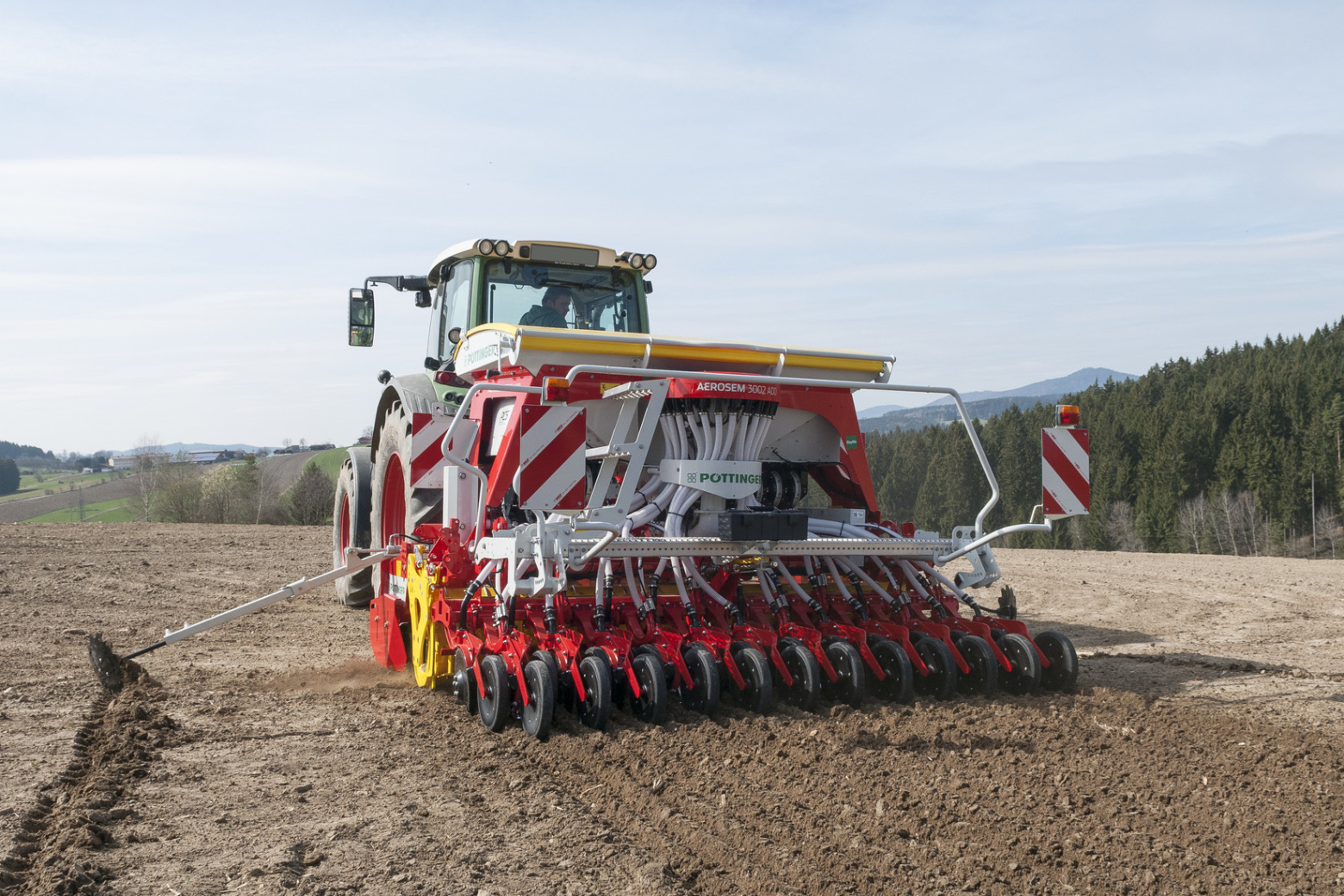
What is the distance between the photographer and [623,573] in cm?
537

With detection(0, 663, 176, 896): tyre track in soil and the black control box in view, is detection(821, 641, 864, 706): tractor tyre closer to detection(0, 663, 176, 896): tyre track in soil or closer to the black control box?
the black control box

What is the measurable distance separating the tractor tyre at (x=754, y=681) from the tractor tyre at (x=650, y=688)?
0.41m

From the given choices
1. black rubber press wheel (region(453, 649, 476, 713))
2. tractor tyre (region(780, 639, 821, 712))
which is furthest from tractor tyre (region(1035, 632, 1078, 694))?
black rubber press wheel (region(453, 649, 476, 713))

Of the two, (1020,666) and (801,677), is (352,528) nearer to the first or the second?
(801,677)

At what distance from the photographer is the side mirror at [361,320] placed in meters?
8.11

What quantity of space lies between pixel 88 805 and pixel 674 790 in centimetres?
208

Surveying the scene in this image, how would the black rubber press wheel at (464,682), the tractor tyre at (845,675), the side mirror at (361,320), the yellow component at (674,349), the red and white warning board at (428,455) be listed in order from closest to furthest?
the tractor tyre at (845,675)
the black rubber press wheel at (464,682)
the yellow component at (674,349)
the red and white warning board at (428,455)
the side mirror at (361,320)

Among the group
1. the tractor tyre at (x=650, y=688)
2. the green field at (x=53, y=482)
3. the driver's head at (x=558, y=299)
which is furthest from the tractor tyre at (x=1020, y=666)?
the green field at (x=53, y=482)

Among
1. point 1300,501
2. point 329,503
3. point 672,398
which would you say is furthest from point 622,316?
point 1300,501

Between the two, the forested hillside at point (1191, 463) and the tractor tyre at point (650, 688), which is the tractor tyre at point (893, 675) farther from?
the forested hillside at point (1191, 463)

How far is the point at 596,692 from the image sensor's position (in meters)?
4.41

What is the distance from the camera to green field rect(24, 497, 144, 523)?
109ft

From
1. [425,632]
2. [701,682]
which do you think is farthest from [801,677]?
[425,632]

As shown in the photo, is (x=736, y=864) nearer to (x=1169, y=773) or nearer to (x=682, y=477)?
(x=1169, y=773)
